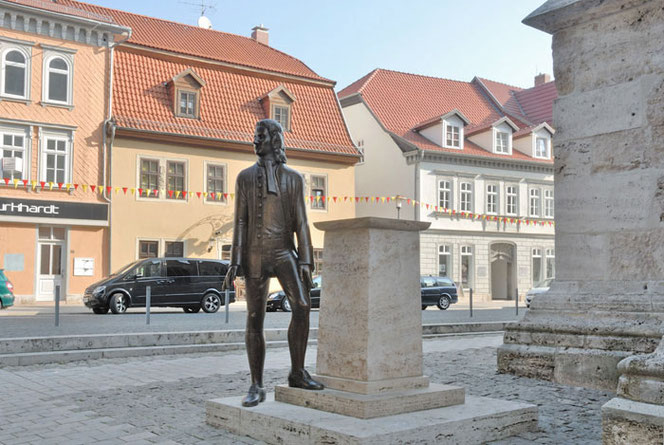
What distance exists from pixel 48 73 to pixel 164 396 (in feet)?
76.1

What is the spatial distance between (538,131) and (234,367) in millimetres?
33001

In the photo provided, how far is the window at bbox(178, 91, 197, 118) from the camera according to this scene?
2998cm

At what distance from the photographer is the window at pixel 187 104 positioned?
98.4 feet

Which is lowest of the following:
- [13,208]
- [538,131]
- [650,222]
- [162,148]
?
[650,222]

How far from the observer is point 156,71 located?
29922mm

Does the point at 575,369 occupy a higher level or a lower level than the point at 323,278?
lower

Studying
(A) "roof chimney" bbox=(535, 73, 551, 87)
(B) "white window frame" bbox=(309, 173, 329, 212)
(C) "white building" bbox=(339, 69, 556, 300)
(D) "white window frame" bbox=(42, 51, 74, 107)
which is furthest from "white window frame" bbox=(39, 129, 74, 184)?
(A) "roof chimney" bbox=(535, 73, 551, 87)

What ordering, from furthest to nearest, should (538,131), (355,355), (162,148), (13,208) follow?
(538,131) < (162,148) < (13,208) < (355,355)

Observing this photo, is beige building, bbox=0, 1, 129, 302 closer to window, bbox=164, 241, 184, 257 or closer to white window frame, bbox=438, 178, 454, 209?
window, bbox=164, 241, 184, 257

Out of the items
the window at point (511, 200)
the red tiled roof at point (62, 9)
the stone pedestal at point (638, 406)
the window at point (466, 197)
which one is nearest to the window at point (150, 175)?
the red tiled roof at point (62, 9)

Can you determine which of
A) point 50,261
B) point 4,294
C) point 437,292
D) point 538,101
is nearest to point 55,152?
point 50,261

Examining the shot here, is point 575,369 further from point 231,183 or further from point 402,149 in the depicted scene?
point 402,149

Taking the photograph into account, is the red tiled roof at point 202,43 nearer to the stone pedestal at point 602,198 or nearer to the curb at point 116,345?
the curb at point 116,345

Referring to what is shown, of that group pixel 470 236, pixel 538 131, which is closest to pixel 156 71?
pixel 470 236
